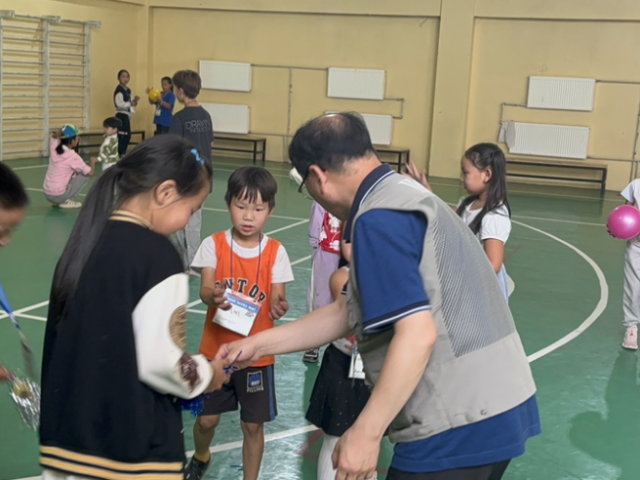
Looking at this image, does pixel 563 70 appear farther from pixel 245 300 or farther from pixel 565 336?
pixel 245 300

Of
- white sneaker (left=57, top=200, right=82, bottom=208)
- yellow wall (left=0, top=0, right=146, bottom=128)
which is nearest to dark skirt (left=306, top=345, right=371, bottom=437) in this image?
white sneaker (left=57, top=200, right=82, bottom=208)

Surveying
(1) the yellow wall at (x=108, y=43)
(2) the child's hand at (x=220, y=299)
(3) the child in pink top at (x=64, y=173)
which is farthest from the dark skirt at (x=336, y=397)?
(1) the yellow wall at (x=108, y=43)

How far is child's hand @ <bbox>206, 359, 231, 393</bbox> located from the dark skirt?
2.67ft

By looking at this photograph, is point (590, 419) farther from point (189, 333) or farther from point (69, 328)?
point (69, 328)

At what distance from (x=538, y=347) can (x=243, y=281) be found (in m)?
3.11

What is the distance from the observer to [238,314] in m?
3.40

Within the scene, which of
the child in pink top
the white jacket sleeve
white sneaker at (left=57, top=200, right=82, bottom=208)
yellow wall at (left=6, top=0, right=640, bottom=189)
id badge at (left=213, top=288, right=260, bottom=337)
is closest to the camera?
the white jacket sleeve

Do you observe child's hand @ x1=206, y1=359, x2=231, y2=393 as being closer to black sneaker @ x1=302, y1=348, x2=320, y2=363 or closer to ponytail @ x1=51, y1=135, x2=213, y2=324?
ponytail @ x1=51, y1=135, x2=213, y2=324

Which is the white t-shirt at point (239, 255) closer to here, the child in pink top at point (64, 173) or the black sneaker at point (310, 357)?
the black sneaker at point (310, 357)

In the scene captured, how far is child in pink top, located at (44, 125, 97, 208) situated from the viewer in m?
10.3

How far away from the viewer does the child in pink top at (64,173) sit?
10273 mm

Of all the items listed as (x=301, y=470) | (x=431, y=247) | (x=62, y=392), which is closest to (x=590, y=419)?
(x=301, y=470)

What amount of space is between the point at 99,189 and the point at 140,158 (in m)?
0.14

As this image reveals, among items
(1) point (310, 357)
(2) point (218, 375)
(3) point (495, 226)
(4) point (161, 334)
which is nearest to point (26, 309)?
(1) point (310, 357)
